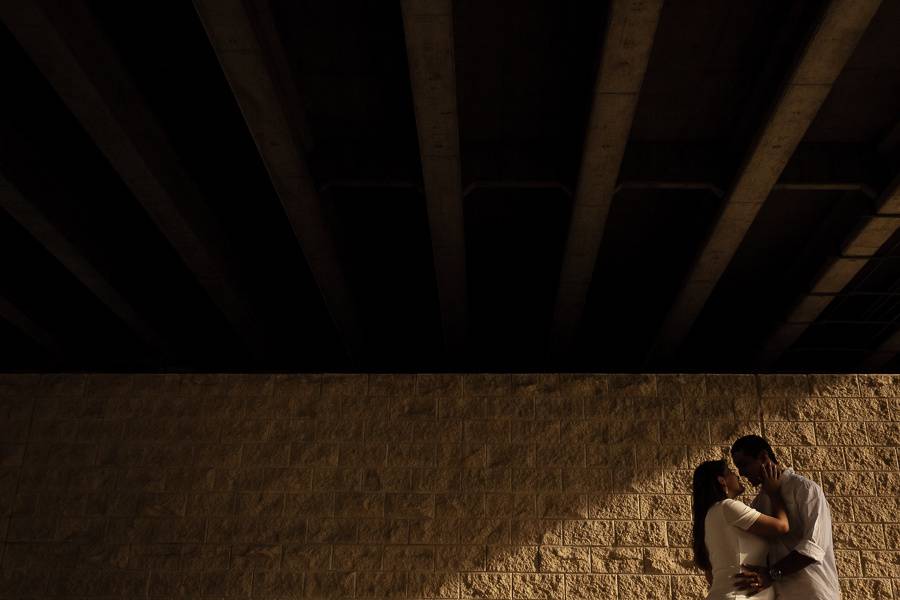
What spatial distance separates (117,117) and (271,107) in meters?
1.32

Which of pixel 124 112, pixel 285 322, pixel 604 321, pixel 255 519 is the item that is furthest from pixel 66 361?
pixel 604 321

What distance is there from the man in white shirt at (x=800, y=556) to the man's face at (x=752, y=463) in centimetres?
12

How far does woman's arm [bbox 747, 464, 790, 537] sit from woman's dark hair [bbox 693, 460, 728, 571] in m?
0.22

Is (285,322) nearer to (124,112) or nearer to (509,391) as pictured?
(509,391)

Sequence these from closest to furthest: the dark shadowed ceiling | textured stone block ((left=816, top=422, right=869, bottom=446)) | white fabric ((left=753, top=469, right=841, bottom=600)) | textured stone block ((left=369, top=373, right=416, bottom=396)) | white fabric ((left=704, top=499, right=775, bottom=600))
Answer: white fabric ((left=753, top=469, right=841, bottom=600)) → white fabric ((left=704, top=499, right=775, bottom=600)) → the dark shadowed ceiling → textured stone block ((left=816, top=422, right=869, bottom=446)) → textured stone block ((left=369, top=373, right=416, bottom=396))

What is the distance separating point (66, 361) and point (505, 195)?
7.44 meters

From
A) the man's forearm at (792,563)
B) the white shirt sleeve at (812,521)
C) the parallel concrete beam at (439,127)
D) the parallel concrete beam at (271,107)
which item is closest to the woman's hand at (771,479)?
the white shirt sleeve at (812,521)

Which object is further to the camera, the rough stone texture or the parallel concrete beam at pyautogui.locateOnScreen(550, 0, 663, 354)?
the rough stone texture

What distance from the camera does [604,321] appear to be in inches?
507

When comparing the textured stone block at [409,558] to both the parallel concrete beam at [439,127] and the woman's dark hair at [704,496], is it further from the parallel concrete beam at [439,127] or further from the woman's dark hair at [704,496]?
the woman's dark hair at [704,496]

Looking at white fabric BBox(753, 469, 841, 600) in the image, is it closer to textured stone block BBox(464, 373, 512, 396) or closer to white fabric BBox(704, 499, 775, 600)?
white fabric BBox(704, 499, 775, 600)

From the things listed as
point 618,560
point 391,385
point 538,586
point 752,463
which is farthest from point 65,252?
point 752,463

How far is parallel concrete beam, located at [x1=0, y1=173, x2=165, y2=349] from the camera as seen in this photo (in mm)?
8609

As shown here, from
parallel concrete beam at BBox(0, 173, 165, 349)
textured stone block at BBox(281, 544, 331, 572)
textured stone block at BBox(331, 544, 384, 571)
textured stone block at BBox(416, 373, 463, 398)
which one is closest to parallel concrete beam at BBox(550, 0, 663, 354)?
textured stone block at BBox(416, 373, 463, 398)
